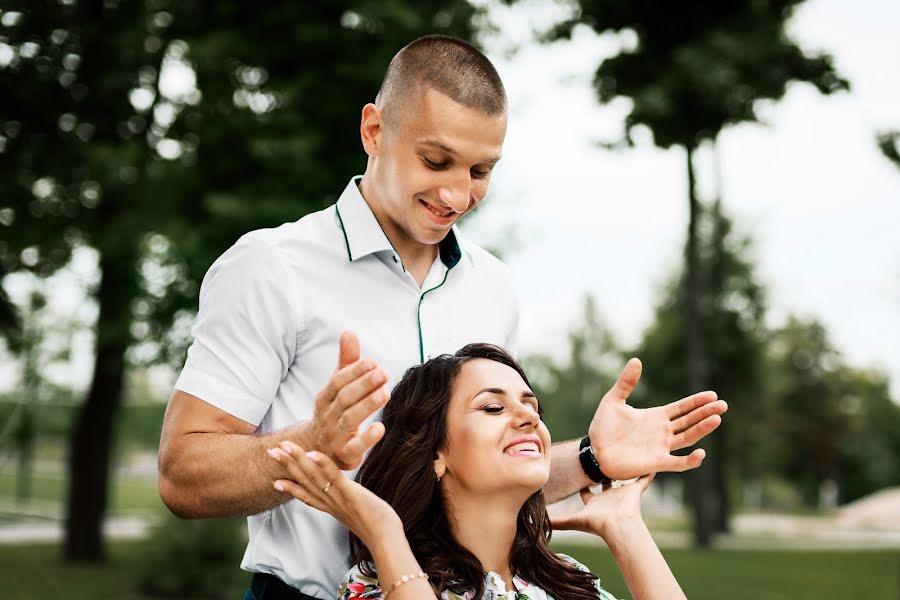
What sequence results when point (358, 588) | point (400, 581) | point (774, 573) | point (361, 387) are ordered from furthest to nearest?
point (774, 573)
point (358, 588)
point (400, 581)
point (361, 387)

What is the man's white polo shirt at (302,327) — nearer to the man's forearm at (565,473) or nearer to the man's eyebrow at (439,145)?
the man's eyebrow at (439,145)

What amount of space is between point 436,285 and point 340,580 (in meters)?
0.84

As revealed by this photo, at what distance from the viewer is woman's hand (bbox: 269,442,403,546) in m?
2.18

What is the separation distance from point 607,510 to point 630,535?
0.34 feet

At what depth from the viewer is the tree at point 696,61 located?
50.9 ft

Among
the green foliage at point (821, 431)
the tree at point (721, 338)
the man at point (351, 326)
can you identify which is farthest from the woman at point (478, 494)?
the green foliage at point (821, 431)

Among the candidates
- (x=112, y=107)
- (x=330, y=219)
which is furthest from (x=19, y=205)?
(x=330, y=219)

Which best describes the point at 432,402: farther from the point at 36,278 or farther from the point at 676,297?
the point at 676,297

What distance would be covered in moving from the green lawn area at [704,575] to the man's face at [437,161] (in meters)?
11.2

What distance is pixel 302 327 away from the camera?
2680 millimetres

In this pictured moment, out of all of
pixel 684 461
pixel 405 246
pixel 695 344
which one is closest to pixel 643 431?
pixel 684 461

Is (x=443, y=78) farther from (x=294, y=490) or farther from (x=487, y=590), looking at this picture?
(x=487, y=590)

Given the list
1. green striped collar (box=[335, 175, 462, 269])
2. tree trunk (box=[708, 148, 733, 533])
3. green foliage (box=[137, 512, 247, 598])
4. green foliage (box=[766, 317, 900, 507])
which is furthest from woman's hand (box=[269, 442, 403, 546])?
green foliage (box=[766, 317, 900, 507])

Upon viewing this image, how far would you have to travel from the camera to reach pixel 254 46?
39.7ft
